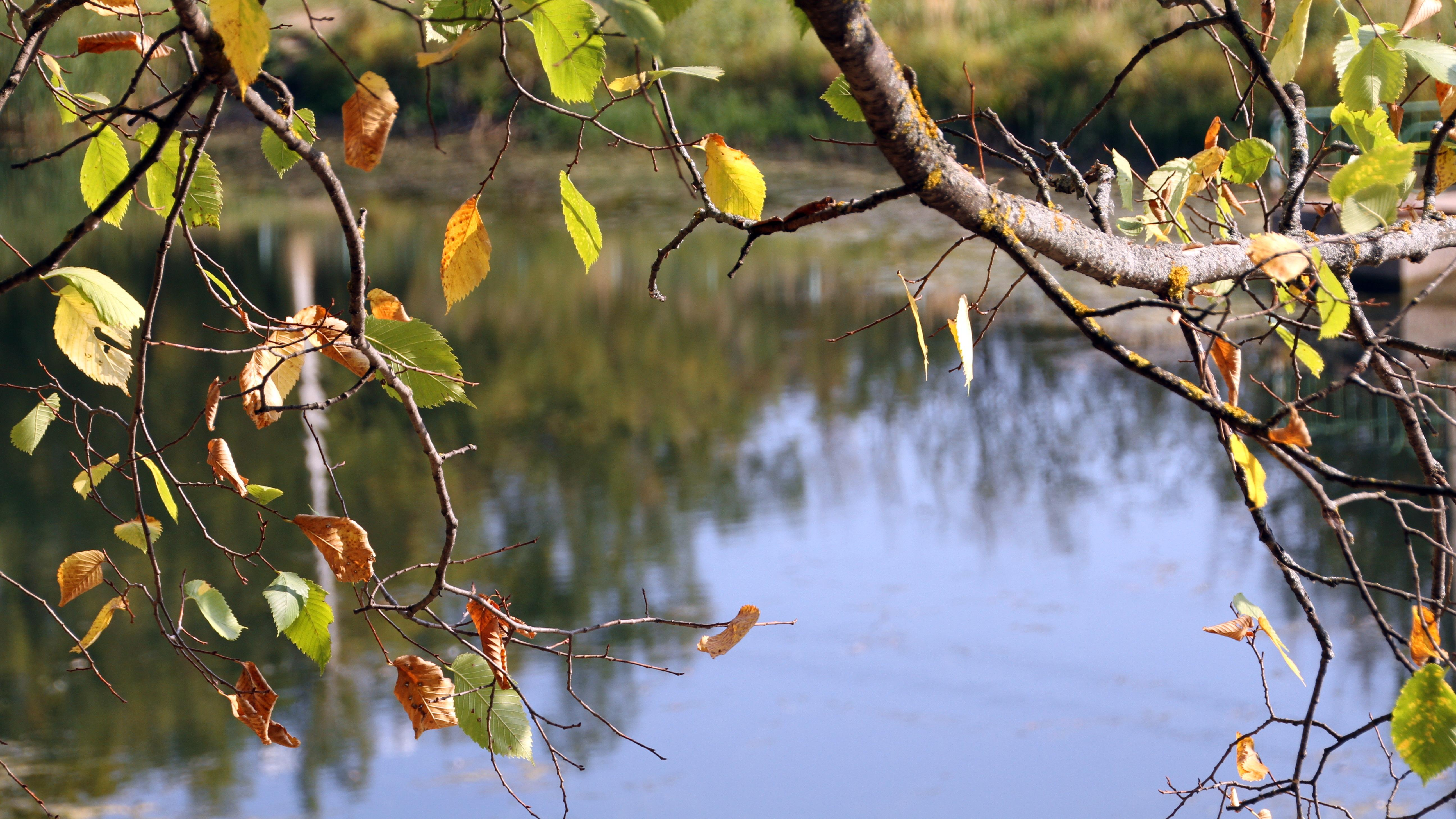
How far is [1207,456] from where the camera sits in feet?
10.5

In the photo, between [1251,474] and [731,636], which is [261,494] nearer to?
[731,636]

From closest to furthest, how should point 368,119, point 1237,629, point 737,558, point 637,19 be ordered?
point 637,19 < point 368,119 < point 1237,629 < point 737,558

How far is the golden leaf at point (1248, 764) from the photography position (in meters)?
0.77

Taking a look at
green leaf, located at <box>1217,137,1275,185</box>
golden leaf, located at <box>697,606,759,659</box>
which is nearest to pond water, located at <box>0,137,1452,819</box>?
golden leaf, located at <box>697,606,759,659</box>

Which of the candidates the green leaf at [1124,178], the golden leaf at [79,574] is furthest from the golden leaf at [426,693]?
the green leaf at [1124,178]

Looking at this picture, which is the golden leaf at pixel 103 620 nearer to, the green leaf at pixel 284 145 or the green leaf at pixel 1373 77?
the green leaf at pixel 284 145

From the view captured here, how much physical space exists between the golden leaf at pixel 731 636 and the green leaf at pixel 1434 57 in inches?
19.0

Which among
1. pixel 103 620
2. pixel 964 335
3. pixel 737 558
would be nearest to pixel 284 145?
pixel 103 620

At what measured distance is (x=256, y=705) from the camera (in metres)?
0.66

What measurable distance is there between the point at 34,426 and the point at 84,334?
107 mm

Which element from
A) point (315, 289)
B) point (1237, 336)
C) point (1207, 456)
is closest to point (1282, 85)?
point (1207, 456)

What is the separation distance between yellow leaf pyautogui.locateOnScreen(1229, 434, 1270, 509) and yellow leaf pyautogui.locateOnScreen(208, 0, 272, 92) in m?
0.48

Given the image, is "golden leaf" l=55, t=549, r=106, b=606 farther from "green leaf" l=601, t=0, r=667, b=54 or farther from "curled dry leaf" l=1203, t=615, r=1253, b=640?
"curled dry leaf" l=1203, t=615, r=1253, b=640

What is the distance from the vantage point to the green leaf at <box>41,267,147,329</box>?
1.96 ft
